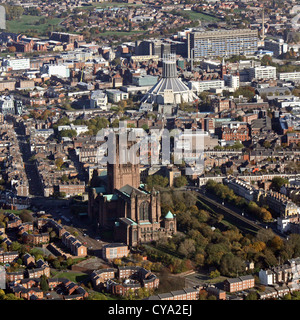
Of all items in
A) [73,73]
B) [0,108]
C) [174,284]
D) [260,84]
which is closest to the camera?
[174,284]

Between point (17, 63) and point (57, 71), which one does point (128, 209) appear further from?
point (17, 63)

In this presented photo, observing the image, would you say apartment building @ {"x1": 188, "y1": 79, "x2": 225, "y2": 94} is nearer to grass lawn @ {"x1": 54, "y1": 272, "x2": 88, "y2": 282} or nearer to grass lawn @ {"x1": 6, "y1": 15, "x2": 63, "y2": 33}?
grass lawn @ {"x1": 54, "y1": 272, "x2": 88, "y2": 282}

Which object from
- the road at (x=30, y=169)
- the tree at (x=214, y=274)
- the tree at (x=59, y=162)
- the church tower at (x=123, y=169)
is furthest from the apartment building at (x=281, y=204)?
the tree at (x=59, y=162)

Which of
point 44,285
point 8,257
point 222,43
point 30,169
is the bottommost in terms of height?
point 8,257

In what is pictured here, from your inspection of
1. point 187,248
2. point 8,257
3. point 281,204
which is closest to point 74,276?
point 8,257

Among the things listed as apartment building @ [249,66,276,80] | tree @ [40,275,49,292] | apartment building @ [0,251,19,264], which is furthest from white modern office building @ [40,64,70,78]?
tree @ [40,275,49,292]

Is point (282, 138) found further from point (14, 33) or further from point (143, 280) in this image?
point (14, 33)

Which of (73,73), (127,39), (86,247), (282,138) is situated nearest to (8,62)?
(73,73)
